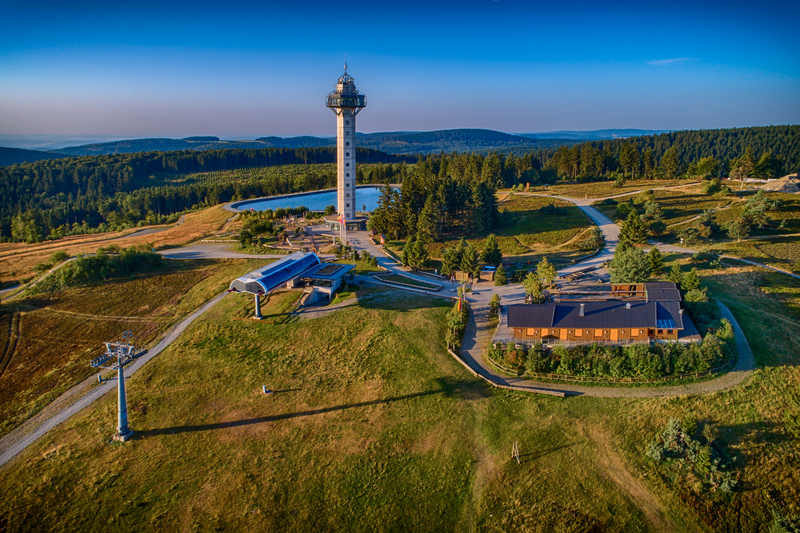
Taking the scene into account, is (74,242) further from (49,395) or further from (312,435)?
(312,435)

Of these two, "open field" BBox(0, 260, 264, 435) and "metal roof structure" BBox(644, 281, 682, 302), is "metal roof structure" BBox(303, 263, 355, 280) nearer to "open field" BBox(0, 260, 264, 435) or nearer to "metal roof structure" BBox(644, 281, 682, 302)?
"open field" BBox(0, 260, 264, 435)

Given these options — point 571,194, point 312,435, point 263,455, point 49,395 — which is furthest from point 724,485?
point 571,194

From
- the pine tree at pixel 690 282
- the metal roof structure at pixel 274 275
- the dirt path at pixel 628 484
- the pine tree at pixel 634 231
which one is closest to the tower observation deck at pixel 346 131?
the metal roof structure at pixel 274 275

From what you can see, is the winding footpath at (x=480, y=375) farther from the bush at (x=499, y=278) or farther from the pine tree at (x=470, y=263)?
the pine tree at (x=470, y=263)

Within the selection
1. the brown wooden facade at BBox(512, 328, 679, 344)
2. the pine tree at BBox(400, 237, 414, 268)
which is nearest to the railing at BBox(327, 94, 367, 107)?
the pine tree at BBox(400, 237, 414, 268)

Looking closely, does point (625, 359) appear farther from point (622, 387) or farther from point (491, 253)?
point (491, 253)

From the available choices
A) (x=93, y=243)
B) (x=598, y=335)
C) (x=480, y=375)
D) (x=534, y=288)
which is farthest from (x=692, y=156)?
(x=93, y=243)
